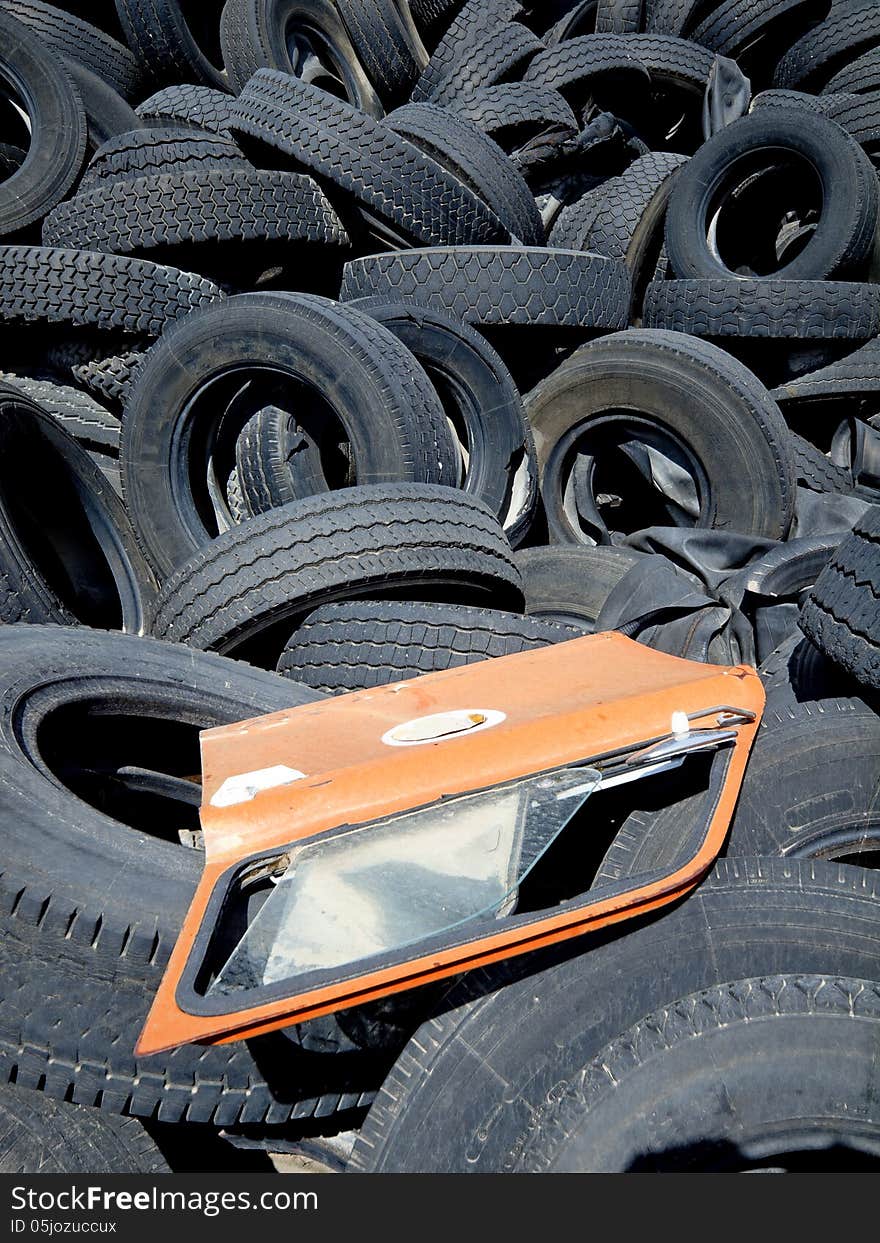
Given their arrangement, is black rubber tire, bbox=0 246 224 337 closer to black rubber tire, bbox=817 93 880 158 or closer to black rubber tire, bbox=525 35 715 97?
black rubber tire, bbox=525 35 715 97

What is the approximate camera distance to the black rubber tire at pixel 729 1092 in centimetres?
117

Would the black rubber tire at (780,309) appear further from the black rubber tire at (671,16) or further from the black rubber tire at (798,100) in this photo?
the black rubber tire at (671,16)

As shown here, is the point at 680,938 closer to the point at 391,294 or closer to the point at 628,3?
the point at 391,294

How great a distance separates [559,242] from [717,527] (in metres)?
2.36

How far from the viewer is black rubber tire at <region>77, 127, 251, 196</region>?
164 inches

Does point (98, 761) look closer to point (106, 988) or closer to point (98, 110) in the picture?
point (106, 988)

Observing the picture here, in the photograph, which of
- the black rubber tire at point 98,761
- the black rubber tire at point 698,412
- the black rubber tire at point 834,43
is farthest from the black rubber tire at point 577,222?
the black rubber tire at point 98,761

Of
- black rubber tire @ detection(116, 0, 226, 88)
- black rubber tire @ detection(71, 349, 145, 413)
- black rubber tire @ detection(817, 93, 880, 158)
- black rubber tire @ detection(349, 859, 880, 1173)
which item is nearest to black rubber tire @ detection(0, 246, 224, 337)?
black rubber tire @ detection(71, 349, 145, 413)

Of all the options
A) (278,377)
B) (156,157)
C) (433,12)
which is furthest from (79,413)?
(433,12)

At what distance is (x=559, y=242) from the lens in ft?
16.2

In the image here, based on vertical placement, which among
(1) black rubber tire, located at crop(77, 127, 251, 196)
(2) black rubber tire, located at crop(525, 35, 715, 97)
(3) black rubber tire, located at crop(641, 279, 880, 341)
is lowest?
(3) black rubber tire, located at crop(641, 279, 880, 341)

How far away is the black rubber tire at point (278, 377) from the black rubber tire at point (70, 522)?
110 mm

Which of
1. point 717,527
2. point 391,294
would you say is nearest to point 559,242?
point 391,294

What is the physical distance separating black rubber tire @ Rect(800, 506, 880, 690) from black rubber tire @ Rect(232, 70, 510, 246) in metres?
2.64
